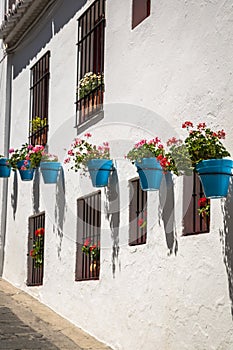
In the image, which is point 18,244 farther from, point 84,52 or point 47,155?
point 84,52

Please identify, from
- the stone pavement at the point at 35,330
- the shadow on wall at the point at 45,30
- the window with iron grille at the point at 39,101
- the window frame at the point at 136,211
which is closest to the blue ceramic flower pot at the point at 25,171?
the window with iron grille at the point at 39,101

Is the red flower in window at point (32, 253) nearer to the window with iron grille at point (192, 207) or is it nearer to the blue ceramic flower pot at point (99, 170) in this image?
the blue ceramic flower pot at point (99, 170)

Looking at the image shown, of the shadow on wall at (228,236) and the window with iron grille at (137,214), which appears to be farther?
the window with iron grille at (137,214)

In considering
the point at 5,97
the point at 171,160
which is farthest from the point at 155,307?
the point at 5,97

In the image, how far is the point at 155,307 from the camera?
868 cm

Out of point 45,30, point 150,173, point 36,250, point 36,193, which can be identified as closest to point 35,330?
point 36,250

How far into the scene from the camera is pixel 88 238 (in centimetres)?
1116

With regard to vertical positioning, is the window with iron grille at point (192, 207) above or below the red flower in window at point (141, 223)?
above

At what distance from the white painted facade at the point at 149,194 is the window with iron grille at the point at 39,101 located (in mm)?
561

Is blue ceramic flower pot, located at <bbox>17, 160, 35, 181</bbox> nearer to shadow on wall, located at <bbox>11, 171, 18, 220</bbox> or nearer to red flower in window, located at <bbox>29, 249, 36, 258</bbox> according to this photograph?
red flower in window, located at <bbox>29, 249, 36, 258</bbox>

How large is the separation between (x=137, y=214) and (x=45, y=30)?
5.63 m

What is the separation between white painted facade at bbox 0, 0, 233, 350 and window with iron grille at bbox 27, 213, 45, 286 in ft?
0.91

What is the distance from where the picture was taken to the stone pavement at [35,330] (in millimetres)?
10094

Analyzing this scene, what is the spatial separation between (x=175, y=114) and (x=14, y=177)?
7.27 m
